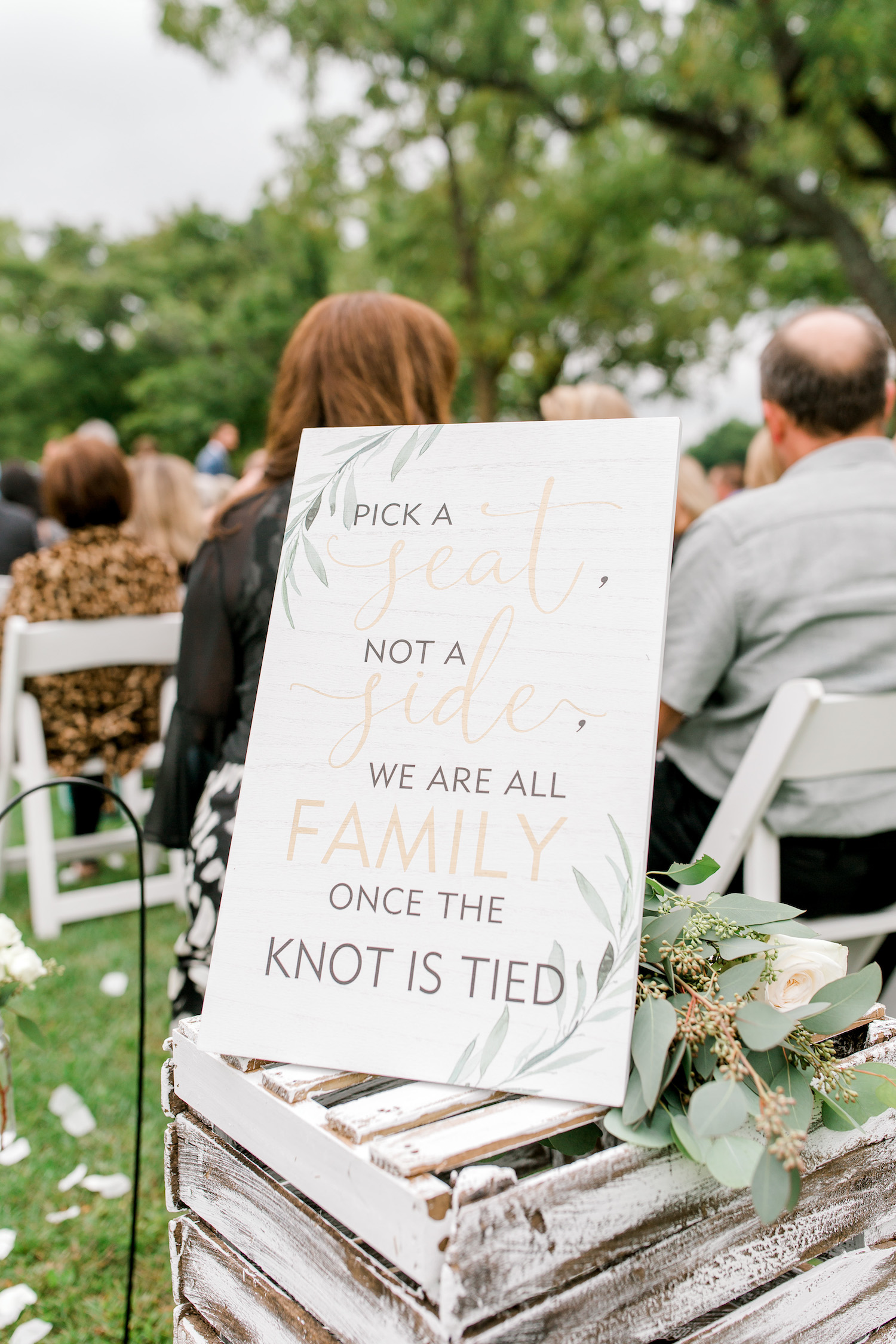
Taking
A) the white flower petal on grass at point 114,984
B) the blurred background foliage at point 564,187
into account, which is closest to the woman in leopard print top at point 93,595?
the white flower petal on grass at point 114,984

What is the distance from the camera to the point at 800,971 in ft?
2.79

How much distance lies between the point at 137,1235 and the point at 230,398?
1988 cm

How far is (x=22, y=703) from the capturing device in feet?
9.81

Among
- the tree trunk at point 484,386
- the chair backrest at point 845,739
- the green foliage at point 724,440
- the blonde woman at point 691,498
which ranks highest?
the green foliage at point 724,440

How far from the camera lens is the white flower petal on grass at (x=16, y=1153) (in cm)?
177

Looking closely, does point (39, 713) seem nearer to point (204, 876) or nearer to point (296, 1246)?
point (204, 876)

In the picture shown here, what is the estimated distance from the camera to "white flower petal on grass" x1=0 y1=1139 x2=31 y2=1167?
1768 mm

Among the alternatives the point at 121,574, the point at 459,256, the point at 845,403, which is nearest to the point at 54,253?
the point at 459,256

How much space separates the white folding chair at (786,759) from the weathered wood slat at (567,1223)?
0.73m

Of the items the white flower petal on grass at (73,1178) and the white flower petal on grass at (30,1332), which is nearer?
the white flower petal on grass at (30,1332)

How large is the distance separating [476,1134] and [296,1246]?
0.20 metres

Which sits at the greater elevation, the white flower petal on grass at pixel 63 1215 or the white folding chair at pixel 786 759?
the white folding chair at pixel 786 759

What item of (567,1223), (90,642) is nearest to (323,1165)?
(567,1223)

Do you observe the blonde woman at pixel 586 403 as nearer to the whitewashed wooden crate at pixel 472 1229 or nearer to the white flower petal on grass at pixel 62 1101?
the white flower petal on grass at pixel 62 1101
